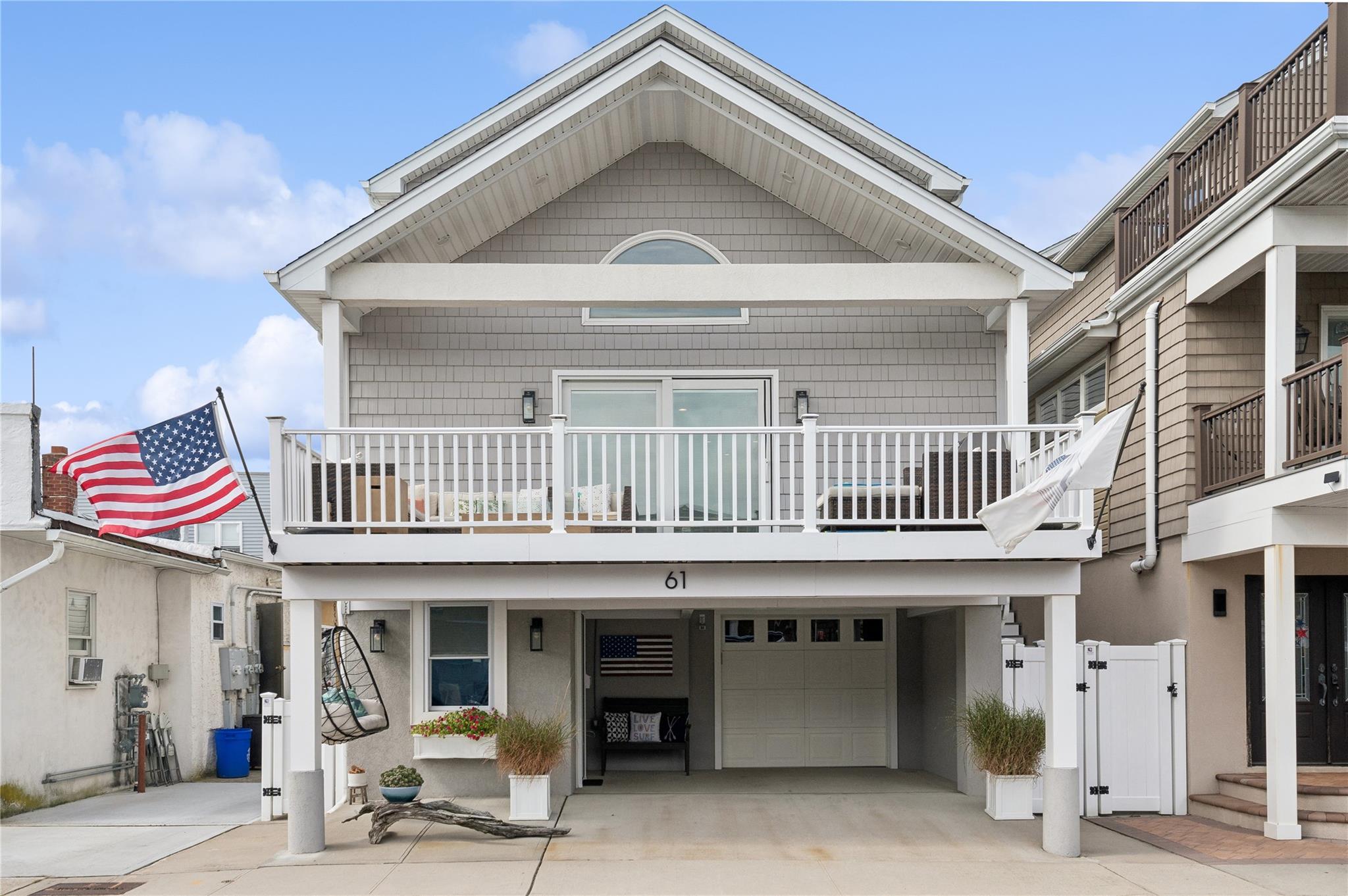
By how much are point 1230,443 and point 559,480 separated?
6318 millimetres

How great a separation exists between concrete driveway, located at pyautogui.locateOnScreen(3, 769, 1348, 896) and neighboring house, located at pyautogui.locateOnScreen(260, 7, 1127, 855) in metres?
0.58

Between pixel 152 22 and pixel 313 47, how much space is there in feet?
6.38

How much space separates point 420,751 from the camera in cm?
1212

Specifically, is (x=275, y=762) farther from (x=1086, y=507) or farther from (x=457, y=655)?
(x=1086, y=507)

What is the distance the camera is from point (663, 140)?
1289 cm

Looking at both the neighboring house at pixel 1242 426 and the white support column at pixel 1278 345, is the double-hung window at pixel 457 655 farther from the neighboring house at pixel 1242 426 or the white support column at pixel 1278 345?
the white support column at pixel 1278 345

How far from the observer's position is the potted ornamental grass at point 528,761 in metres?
11.1

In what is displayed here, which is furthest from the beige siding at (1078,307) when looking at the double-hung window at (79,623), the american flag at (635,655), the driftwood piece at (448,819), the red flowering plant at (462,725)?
the double-hung window at (79,623)

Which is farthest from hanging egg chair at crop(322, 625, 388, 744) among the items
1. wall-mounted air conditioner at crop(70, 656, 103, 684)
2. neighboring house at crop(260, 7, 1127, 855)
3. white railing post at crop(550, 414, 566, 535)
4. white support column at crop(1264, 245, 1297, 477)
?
white support column at crop(1264, 245, 1297, 477)

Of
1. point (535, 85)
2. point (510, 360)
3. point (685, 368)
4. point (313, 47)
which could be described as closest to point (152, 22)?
point (313, 47)

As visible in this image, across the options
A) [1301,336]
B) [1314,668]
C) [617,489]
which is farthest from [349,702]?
[1301,336]

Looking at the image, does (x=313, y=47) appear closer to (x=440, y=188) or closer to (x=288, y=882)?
(x=440, y=188)

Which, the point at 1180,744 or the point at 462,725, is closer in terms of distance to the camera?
the point at 1180,744

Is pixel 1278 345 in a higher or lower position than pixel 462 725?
higher
